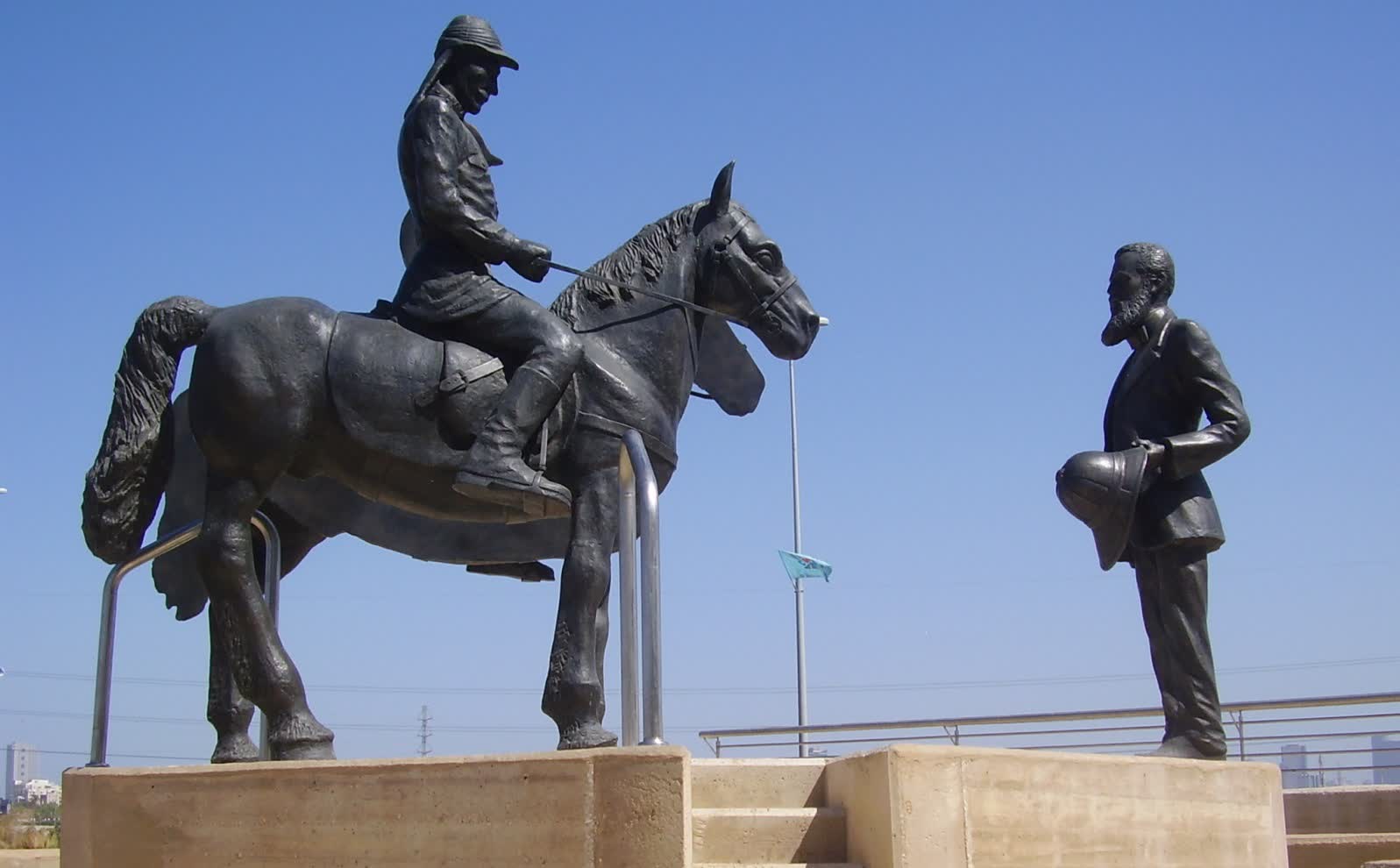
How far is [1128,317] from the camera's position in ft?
24.7

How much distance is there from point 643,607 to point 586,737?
779mm

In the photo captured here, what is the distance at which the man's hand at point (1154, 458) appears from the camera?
7.12m

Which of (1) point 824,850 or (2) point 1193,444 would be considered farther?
(2) point 1193,444

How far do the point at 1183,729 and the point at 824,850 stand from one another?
6.25ft

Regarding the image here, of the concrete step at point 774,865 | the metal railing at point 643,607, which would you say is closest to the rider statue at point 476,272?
the metal railing at point 643,607

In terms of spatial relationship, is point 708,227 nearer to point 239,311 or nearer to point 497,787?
point 239,311

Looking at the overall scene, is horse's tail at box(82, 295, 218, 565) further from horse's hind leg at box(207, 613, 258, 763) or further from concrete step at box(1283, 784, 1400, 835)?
concrete step at box(1283, 784, 1400, 835)

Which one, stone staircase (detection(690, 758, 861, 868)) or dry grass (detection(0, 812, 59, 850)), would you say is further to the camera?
dry grass (detection(0, 812, 59, 850))

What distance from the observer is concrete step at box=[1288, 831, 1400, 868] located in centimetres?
867

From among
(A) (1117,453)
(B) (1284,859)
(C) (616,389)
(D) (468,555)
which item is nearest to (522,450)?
(C) (616,389)

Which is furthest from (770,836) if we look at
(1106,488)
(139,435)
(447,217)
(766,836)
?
(139,435)

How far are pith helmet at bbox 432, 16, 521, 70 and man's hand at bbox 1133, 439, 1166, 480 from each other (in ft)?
11.6

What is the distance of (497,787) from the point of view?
18.1 ft

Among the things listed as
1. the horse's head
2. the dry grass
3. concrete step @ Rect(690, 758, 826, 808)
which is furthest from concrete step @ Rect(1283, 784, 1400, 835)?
the dry grass
